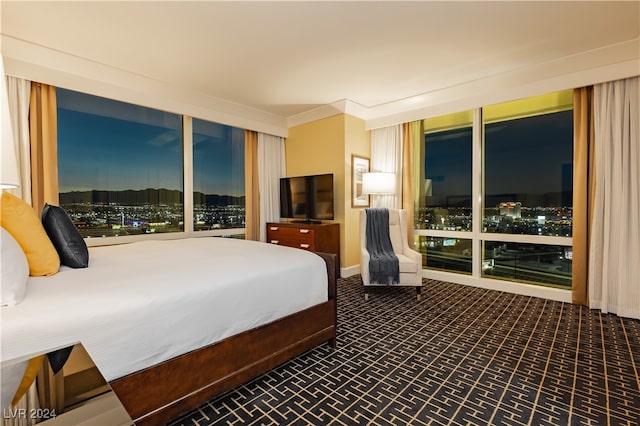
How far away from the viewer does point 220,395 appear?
179 cm

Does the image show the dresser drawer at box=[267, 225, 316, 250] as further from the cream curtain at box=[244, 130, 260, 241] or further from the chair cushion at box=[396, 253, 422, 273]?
the chair cushion at box=[396, 253, 422, 273]

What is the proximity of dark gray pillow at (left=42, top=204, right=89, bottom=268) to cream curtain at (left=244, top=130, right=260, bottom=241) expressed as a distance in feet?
9.95

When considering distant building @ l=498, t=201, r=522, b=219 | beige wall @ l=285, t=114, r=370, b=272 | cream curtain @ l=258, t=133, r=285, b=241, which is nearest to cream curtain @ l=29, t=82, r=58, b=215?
cream curtain @ l=258, t=133, r=285, b=241

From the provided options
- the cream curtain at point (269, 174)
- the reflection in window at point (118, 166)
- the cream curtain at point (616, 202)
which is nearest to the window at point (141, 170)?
the reflection in window at point (118, 166)

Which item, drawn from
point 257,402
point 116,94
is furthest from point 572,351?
point 116,94

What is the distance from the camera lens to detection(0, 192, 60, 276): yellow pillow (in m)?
1.54

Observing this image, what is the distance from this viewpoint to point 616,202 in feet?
9.84

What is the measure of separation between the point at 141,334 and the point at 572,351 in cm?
293

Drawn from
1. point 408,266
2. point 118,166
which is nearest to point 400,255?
point 408,266

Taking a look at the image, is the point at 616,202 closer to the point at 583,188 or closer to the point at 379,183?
the point at 583,188

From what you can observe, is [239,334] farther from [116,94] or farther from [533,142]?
[533,142]

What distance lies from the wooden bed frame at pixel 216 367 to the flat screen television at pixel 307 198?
2.39 metres

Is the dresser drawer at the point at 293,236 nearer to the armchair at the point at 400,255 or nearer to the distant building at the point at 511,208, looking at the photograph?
the armchair at the point at 400,255

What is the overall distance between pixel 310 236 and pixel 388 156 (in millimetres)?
1863
